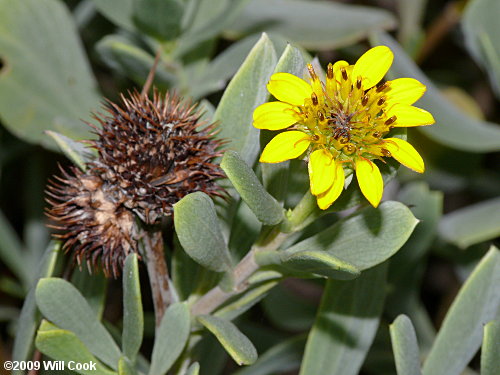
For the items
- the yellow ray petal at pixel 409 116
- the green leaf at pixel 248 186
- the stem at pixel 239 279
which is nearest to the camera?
the green leaf at pixel 248 186

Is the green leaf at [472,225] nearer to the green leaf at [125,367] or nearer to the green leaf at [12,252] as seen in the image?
the green leaf at [125,367]

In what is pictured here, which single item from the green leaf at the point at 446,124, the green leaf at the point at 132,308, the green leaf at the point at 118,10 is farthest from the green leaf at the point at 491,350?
the green leaf at the point at 118,10

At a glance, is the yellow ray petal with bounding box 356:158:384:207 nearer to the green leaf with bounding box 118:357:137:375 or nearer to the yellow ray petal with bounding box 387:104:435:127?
the yellow ray petal with bounding box 387:104:435:127

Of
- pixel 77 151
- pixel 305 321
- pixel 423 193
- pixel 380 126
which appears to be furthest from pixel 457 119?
pixel 77 151

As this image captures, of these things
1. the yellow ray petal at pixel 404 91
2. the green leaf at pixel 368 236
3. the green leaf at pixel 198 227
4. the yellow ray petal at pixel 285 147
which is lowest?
the green leaf at pixel 368 236

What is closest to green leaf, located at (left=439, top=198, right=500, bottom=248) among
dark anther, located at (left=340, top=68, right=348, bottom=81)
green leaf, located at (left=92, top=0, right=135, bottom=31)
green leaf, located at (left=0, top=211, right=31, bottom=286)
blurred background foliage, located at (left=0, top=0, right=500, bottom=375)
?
blurred background foliage, located at (left=0, top=0, right=500, bottom=375)

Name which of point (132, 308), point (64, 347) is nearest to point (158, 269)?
point (132, 308)

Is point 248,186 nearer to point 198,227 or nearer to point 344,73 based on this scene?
point 198,227

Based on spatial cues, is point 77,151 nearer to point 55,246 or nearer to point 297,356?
point 55,246
